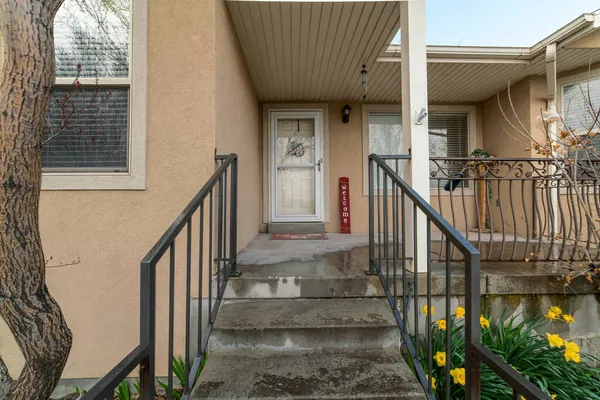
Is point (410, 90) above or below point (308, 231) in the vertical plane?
above

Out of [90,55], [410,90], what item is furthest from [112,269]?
[410,90]

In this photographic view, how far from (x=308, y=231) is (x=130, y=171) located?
282 centimetres

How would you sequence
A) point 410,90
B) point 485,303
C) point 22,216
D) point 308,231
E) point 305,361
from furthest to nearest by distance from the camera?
point 308,231
point 410,90
point 485,303
point 305,361
point 22,216

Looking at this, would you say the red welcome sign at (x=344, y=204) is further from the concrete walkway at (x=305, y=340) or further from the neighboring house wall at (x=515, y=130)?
the concrete walkway at (x=305, y=340)

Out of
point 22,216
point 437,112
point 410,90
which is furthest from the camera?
point 437,112

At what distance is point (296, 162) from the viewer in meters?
4.80

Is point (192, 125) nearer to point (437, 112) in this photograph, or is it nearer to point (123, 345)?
point (123, 345)

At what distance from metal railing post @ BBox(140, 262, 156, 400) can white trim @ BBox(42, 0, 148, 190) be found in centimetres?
126

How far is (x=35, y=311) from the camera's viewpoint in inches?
45.4

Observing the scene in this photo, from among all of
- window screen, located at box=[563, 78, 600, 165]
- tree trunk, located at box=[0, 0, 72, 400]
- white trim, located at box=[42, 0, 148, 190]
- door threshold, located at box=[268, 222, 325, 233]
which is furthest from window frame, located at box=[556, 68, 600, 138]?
tree trunk, located at box=[0, 0, 72, 400]

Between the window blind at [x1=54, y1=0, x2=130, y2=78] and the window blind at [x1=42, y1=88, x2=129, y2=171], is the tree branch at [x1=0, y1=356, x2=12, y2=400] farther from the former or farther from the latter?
the window blind at [x1=54, y1=0, x2=130, y2=78]

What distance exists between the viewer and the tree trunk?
1094 millimetres

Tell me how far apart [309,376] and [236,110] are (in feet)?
7.60

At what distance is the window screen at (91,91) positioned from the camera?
2.06 meters
